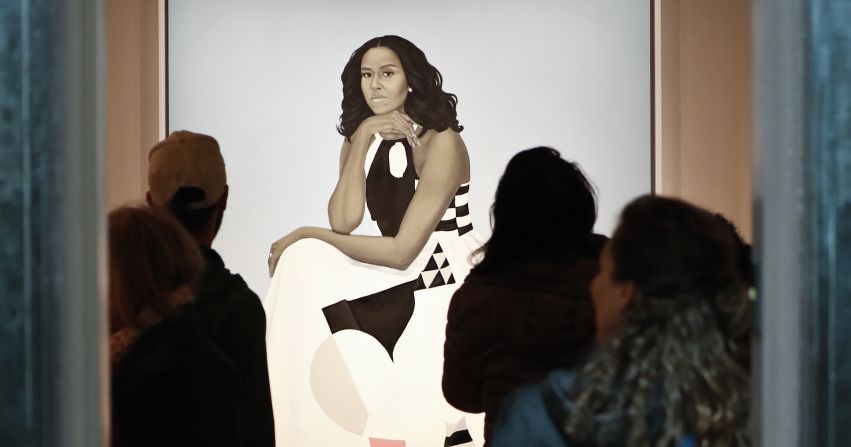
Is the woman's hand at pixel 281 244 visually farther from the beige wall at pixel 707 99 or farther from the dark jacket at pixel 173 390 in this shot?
the dark jacket at pixel 173 390

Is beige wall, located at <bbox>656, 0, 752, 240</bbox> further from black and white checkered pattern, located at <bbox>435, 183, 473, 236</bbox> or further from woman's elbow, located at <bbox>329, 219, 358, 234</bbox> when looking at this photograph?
woman's elbow, located at <bbox>329, 219, 358, 234</bbox>

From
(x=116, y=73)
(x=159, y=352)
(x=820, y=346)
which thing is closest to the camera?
(x=820, y=346)

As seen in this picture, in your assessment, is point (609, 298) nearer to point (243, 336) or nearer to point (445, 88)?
point (243, 336)

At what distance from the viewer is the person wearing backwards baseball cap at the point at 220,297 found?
2.39m

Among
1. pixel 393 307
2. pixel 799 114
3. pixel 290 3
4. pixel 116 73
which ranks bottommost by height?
pixel 393 307

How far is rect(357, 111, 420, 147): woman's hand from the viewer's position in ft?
15.1

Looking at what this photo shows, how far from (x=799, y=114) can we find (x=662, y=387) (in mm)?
450

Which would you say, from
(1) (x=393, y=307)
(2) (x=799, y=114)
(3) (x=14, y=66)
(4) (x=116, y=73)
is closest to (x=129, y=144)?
(4) (x=116, y=73)

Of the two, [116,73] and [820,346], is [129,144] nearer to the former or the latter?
[116,73]

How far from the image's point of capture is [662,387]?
162 centimetres

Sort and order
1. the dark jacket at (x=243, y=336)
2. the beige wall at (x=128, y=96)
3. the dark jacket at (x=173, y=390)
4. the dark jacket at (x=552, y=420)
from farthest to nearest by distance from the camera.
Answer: the beige wall at (x=128, y=96) → the dark jacket at (x=243, y=336) → the dark jacket at (x=173, y=390) → the dark jacket at (x=552, y=420)

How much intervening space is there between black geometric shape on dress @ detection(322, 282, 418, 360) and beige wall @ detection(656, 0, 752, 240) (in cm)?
118

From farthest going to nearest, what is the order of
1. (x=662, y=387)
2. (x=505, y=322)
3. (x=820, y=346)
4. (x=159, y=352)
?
(x=505, y=322)
(x=159, y=352)
(x=662, y=387)
(x=820, y=346)

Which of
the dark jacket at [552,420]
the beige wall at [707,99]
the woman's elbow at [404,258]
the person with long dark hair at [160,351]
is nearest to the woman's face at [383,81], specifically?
the woman's elbow at [404,258]
